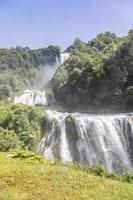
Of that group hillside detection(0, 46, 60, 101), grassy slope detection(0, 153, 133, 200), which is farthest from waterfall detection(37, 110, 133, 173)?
hillside detection(0, 46, 60, 101)

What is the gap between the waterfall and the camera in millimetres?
32312

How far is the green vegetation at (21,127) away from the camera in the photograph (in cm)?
3178

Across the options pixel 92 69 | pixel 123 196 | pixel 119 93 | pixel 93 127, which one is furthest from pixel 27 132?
pixel 123 196

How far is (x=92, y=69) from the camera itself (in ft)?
173

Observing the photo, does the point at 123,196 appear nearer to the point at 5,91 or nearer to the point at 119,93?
the point at 119,93

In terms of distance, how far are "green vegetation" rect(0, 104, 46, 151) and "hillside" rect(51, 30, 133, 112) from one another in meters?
13.7

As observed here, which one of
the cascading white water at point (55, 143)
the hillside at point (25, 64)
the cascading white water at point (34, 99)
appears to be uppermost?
the hillside at point (25, 64)

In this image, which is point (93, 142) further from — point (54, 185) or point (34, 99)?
point (34, 99)

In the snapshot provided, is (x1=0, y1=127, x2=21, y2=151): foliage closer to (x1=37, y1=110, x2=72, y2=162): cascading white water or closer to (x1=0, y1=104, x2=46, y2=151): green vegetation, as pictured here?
(x1=0, y1=104, x2=46, y2=151): green vegetation

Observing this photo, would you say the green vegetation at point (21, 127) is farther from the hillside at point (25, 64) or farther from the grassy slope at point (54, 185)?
the hillside at point (25, 64)

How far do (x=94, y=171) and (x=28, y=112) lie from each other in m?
24.1

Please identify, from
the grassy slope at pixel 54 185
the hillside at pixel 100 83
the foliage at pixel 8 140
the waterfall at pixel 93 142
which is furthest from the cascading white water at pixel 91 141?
the grassy slope at pixel 54 185

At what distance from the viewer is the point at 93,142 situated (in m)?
33.7

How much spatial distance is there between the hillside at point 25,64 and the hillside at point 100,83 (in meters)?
12.6
